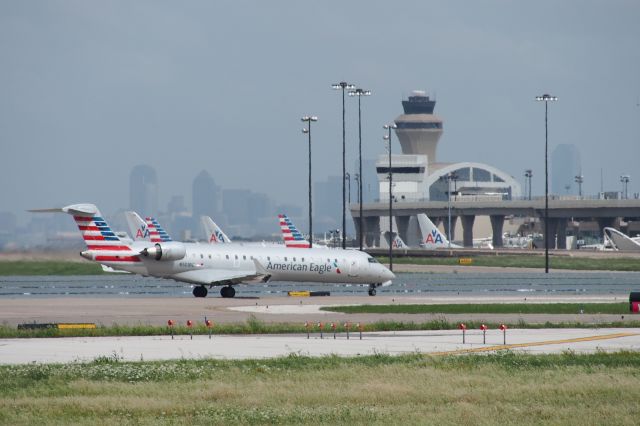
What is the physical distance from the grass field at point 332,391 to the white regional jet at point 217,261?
36781mm

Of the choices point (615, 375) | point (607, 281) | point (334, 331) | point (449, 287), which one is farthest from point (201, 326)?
point (607, 281)

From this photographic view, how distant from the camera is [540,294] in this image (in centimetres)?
7762

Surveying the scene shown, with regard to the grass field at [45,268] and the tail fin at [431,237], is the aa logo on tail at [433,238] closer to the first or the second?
the tail fin at [431,237]

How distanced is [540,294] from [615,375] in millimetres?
45797

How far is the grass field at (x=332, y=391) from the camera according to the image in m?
26.0

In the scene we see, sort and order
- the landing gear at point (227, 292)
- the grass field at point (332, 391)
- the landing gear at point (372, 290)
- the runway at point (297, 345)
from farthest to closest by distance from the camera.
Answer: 1. the landing gear at point (372, 290)
2. the landing gear at point (227, 292)
3. the runway at point (297, 345)
4. the grass field at point (332, 391)

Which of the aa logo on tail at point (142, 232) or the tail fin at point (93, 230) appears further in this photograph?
the aa logo on tail at point (142, 232)

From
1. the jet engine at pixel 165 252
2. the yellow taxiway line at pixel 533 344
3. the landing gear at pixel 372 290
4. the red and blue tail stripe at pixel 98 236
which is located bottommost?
the yellow taxiway line at pixel 533 344

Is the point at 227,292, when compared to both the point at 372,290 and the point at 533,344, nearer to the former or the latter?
the point at 372,290

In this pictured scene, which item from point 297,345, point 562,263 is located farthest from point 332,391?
point 562,263

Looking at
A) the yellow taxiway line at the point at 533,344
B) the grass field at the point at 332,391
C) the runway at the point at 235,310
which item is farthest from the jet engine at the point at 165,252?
the grass field at the point at 332,391

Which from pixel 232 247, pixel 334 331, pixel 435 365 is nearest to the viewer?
pixel 435 365

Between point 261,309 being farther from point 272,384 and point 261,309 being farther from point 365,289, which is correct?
point 272,384

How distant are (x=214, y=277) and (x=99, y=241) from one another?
6.70 m
